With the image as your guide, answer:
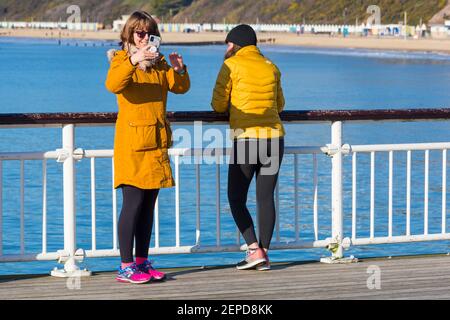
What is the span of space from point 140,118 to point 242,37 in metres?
0.96

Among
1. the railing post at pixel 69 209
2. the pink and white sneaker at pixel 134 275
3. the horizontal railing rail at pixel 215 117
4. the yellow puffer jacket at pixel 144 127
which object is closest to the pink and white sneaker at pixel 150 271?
the pink and white sneaker at pixel 134 275

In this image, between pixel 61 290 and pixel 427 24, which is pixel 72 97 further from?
pixel 427 24

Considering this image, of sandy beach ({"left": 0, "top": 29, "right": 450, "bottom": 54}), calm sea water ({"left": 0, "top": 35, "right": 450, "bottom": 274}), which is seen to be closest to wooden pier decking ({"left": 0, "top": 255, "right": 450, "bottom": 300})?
calm sea water ({"left": 0, "top": 35, "right": 450, "bottom": 274})

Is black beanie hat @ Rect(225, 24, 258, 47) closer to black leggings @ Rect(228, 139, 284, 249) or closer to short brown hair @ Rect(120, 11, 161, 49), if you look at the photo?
black leggings @ Rect(228, 139, 284, 249)

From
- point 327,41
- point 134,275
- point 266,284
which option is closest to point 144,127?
point 134,275

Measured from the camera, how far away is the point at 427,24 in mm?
127688

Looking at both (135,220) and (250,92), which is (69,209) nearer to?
(135,220)

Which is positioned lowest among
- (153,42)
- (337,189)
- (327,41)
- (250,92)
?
(337,189)

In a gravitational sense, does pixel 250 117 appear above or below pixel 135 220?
above

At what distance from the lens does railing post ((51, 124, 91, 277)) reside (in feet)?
23.5

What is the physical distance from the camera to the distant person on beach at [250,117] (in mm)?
7023

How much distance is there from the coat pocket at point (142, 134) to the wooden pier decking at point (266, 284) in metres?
0.88

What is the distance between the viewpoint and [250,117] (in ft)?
23.1

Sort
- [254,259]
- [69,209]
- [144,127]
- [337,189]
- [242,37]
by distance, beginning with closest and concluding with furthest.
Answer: [144,127] → [242,37] → [69,209] → [254,259] → [337,189]
